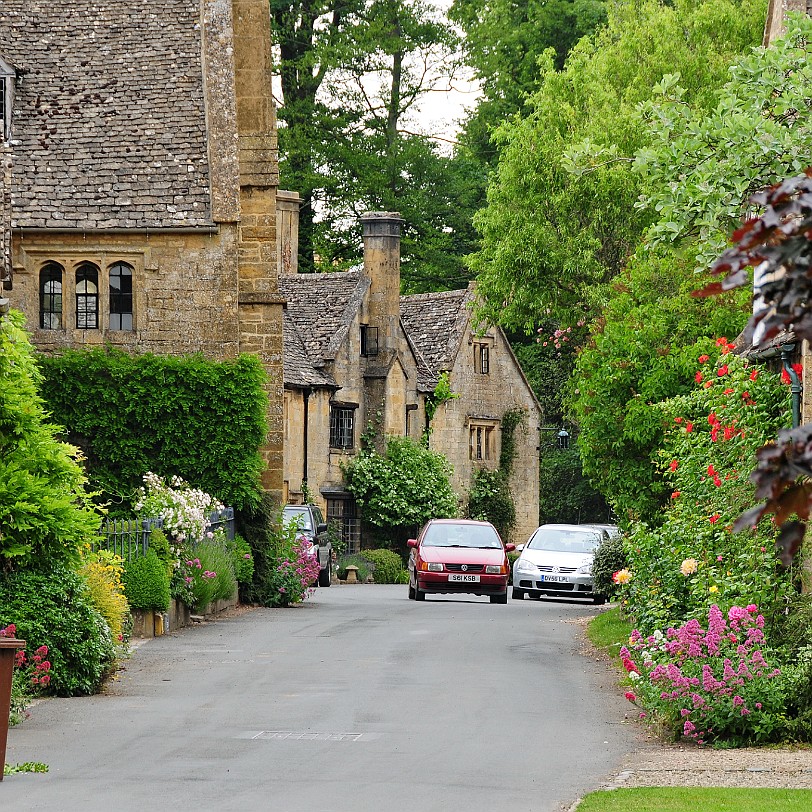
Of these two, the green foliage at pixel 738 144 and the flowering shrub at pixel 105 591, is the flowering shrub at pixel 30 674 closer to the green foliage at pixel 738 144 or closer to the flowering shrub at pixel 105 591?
the flowering shrub at pixel 105 591

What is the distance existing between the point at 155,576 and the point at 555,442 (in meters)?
42.4

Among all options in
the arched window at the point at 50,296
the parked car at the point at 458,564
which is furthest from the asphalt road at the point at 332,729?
the arched window at the point at 50,296

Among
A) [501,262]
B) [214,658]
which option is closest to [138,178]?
[501,262]

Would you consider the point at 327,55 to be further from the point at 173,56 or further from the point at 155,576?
the point at 155,576

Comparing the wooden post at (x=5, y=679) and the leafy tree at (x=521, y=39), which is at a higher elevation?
the leafy tree at (x=521, y=39)

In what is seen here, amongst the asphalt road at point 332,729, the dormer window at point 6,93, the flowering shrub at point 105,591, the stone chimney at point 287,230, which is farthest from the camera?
the stone chimney at point 287,230

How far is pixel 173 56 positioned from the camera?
3089cm

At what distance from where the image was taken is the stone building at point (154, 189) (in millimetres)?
29234

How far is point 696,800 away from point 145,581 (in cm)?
1255

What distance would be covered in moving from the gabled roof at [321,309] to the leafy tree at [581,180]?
620 inches

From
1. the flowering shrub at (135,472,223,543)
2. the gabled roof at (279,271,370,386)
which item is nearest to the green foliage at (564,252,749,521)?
the flowering shrub at (135,472,223,543)

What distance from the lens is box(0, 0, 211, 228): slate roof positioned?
96.1ft

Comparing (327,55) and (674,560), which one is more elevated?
(327,55)

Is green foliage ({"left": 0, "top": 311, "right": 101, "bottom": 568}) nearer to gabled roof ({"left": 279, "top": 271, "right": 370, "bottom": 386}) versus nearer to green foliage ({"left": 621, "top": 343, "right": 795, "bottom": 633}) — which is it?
green foliage ({"left": 621, "top": 343, "right": 795, "bottom": 633})
